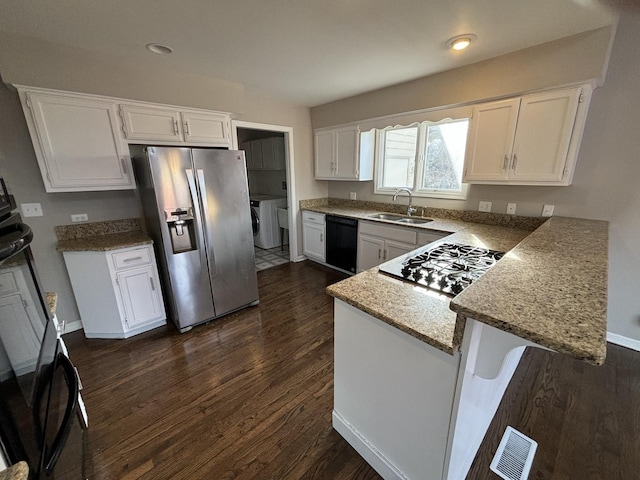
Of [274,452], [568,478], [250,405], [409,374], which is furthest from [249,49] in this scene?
[568,478]

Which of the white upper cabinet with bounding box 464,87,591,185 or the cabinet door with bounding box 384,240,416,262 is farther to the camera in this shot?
the cabinet door with bounding box 384,240,416,262

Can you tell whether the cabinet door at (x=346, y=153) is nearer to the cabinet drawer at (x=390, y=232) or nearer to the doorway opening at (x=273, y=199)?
the doorway opening at (x=273, y=199)

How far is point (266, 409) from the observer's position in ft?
5.44

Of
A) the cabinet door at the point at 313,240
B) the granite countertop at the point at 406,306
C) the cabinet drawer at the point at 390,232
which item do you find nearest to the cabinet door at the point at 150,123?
the cabinet door at the point at 313,240

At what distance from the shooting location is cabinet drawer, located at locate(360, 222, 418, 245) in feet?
9.24

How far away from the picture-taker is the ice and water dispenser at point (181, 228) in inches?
89.3

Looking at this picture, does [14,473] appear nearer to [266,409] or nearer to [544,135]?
[266,409]

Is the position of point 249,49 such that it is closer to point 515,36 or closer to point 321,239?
point 515,36

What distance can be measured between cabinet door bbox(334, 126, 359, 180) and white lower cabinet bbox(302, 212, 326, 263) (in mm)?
701

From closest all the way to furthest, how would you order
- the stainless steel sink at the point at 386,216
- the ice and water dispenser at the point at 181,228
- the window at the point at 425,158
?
the ice and water dispenser at the point at 181,228 → the window at the point at 425,158 → the stainless steel sink at the point at 386,216

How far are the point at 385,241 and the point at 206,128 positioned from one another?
2343mm

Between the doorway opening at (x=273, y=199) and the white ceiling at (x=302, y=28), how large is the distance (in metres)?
1.64

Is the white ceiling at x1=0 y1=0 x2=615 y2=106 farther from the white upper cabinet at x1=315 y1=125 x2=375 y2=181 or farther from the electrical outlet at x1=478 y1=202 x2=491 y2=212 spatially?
the electrical outlet at x1=478 y1=202 x2=491 y2=212

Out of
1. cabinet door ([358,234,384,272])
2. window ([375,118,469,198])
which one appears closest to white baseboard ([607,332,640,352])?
window ([375,118,469,198])
